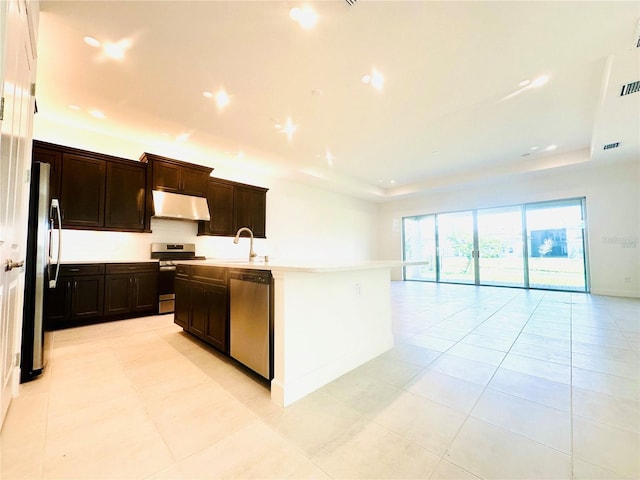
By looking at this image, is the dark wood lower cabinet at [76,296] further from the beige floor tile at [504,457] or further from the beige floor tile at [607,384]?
the beige floor tile at [607,384]

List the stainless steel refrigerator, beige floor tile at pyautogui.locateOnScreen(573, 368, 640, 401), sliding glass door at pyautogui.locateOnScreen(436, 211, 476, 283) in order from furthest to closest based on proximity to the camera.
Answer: sliding glass door at pyautogui.locateOnScreen(436, 211, 476, 283) < the stainless steel refrigerator < beige floor tile at pyautogui.locateOnScreen(573, 368, 640, 401)

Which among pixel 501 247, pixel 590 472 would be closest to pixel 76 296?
pixel 590 472

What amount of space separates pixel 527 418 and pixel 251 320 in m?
1.91

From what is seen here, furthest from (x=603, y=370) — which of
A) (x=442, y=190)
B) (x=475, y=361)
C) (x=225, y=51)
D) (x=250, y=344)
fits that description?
(x=442, y=190)

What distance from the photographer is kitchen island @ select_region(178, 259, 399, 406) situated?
1.77m

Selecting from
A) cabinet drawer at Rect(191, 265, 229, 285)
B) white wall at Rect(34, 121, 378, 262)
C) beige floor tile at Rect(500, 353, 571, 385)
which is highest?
white wall at Rect(34, 121, 378, 262)

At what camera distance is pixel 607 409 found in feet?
5.45

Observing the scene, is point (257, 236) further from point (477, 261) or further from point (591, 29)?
point (477, 261)

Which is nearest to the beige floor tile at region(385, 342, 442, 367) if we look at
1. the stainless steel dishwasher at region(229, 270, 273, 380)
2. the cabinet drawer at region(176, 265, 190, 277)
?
the stainless steel dishwasher at region(229, 270, 273, 380)

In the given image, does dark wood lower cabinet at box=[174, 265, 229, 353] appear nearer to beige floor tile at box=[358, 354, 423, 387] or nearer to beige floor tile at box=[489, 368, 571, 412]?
beige floor tile at box=[358, 354, 423, 387]

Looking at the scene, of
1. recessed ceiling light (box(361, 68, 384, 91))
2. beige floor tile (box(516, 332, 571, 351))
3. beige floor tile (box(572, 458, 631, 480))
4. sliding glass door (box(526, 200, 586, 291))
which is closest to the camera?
beige floor tile (box(572, 458, 631, 480))

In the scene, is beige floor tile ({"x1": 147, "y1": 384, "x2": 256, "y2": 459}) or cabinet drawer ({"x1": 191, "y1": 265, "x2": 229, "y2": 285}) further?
cabinet drawer ({"x1": 191, "y1": 265, "x2": 229, "y2": 285})

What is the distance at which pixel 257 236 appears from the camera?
19.7 ft

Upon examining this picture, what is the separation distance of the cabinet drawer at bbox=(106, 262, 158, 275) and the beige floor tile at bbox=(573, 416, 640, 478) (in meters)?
5.02
